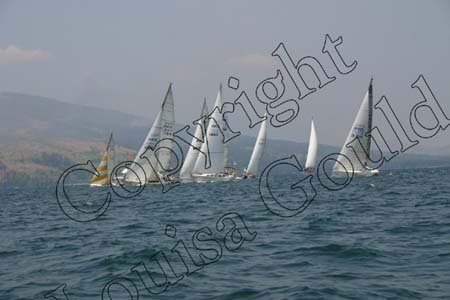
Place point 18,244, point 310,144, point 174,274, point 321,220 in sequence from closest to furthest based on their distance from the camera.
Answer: point 174,274, point 18,244, point 321,220, point 310,144

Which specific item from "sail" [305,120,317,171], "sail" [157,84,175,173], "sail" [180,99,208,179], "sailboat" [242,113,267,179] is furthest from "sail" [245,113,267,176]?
"sail" [157,84,175,173]

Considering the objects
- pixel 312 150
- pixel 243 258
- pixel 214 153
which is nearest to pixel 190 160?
pixel 214 153

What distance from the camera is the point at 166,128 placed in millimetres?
55625

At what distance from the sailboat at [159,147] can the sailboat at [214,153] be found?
31.1 feet

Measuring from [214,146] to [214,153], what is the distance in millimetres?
1415

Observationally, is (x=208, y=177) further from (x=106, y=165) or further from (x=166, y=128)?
(x=166, y=128)

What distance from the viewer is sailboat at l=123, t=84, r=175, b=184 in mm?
54594

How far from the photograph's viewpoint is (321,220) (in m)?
19.9

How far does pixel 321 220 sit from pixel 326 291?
1025 cm

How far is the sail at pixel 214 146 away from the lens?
66.4 m

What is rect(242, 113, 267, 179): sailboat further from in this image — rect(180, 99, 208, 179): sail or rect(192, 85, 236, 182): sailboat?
rect(180, 99, 208, 179): sail

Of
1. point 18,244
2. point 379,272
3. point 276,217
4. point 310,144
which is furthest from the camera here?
point 310,144

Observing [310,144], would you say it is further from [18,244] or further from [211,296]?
[211,296]

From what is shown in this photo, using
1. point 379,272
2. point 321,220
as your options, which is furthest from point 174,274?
point 321,220
